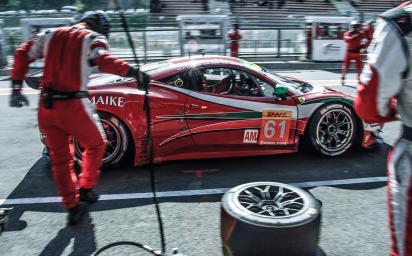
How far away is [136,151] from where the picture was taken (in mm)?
4676

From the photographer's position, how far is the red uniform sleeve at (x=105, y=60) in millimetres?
3221

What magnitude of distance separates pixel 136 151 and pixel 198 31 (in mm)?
9862

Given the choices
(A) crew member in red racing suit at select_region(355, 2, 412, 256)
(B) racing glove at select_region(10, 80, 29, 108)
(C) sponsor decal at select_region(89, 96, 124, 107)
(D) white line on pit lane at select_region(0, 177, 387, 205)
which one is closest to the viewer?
(A) crew member in red racing suit at select_region(355, 2, 412, 256)

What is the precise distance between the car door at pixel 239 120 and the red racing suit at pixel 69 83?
147 centimetres

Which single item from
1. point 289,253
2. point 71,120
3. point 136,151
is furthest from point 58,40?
point 289,253

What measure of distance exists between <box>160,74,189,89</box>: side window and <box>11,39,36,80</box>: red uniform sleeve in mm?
1614

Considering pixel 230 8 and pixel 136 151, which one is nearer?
pixel 136 151

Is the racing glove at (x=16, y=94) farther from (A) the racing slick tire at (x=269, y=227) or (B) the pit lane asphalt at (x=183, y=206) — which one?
(A) the racing slick tire at (x=269, y=227)

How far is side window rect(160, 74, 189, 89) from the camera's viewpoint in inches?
189

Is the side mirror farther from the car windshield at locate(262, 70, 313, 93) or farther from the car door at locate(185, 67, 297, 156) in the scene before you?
the car windshield at locate(262, 70, 313, 93)

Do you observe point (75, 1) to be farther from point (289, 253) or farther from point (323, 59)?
point (289, 253)

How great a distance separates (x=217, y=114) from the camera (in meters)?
4.79

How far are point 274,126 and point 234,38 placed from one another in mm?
9266

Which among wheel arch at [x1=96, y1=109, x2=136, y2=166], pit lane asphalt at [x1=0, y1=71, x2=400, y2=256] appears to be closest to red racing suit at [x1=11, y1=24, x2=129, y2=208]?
pit lane asphalt at [x1=0, y1=71, x2=400, y2=256]
